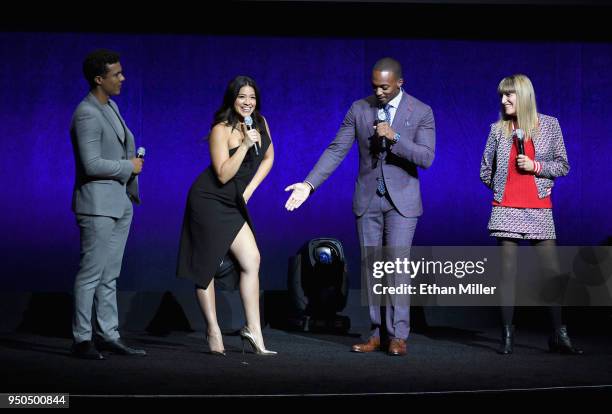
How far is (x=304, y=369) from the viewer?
4.70 meters

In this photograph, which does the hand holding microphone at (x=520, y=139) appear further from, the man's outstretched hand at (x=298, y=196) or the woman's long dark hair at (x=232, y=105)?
the woman's long dark hair at (x=232, y=105)

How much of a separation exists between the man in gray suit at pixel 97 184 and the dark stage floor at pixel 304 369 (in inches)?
11.3

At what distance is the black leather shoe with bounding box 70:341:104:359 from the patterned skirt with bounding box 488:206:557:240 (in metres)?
2.16

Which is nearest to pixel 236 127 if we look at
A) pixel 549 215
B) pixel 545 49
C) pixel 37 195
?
pixel 549 215

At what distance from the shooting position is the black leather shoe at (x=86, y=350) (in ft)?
16.3

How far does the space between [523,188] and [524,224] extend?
20 cm

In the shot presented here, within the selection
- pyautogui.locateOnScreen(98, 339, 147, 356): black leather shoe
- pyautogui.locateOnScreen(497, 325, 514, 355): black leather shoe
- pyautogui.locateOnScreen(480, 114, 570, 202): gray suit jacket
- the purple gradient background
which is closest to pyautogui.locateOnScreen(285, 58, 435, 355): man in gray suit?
pyautogui.locateOnScreen(480, 114, 570, 202): gray suit jacket

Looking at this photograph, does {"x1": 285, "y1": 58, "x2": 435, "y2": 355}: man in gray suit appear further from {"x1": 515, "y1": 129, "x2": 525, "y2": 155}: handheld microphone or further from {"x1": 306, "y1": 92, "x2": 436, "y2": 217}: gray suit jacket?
{"x1": 515, "y1": 129, "x2": 525, "y2": 155}: handheld microphone

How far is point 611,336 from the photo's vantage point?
6.21 meters

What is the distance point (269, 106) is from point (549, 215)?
8.97 ft

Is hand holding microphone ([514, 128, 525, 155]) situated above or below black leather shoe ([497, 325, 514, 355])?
above

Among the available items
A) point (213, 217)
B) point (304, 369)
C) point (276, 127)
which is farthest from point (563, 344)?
point (276, 127)

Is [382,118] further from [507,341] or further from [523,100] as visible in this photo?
[507,341]

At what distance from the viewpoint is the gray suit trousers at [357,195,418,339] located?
17.1ft
